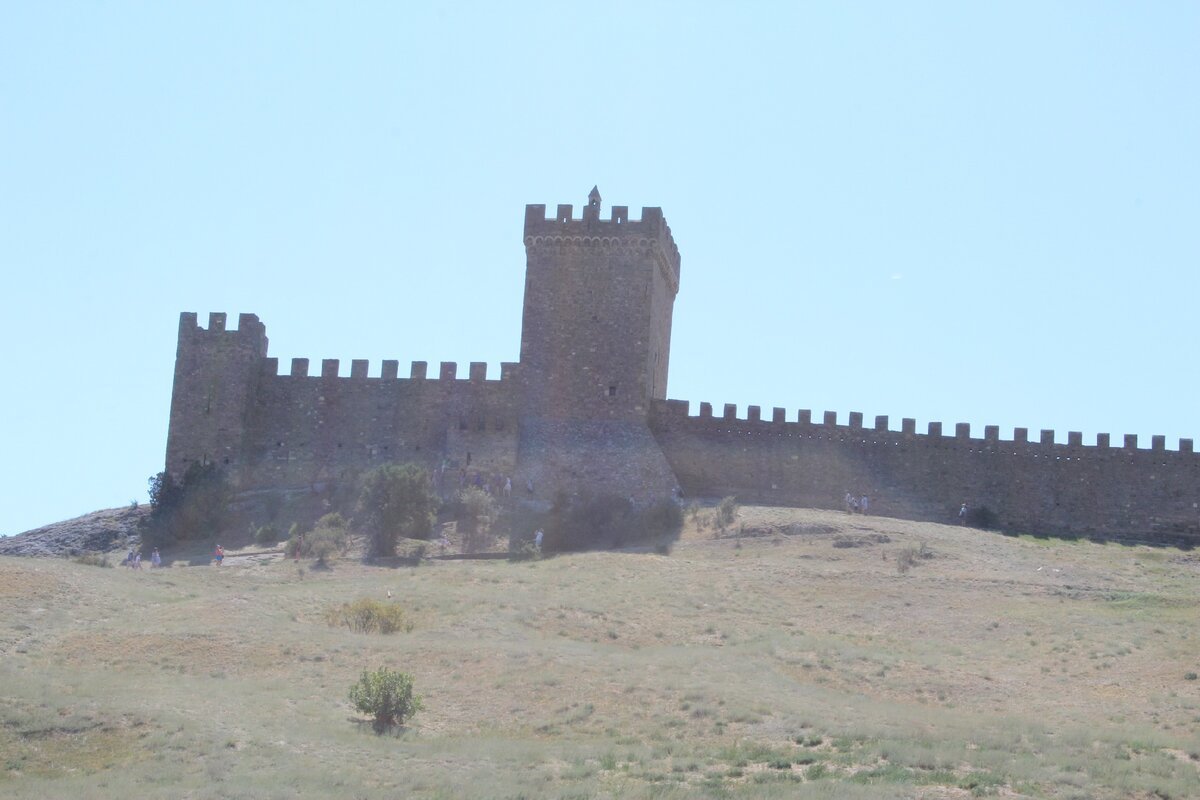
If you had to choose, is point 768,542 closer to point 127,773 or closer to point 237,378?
point 237,378

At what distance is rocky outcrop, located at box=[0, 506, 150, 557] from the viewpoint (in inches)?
1540

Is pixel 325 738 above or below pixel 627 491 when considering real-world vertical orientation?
below

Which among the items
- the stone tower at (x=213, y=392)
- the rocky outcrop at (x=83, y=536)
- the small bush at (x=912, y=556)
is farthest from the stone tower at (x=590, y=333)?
the rocky outcrop at (x=83, y=536)

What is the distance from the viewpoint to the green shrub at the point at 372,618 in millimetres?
28016

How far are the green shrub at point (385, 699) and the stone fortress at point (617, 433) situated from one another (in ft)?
61.7

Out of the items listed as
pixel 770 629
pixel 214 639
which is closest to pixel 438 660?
pixel 214 639

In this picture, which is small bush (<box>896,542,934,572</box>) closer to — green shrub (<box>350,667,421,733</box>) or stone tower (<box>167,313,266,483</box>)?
green shrub (<box>350,667,421,733</box>)

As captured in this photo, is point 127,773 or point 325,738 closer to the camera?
point 127,773

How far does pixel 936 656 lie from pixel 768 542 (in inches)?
355

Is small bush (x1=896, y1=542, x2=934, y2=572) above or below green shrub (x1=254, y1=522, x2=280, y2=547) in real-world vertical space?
above

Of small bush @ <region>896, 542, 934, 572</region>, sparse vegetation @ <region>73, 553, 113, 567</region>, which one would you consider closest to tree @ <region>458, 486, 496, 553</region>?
sparse vegetation @ <region>73, 553, 113, 567</region>

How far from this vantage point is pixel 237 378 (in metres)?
41.9

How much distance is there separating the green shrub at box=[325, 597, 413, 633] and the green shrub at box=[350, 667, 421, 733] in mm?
5953

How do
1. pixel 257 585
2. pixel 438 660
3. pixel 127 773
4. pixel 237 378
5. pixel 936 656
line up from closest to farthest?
pixel 127 773, pixel 438 660, pixel 936 656, pixel 257 585, pixel 237 378
